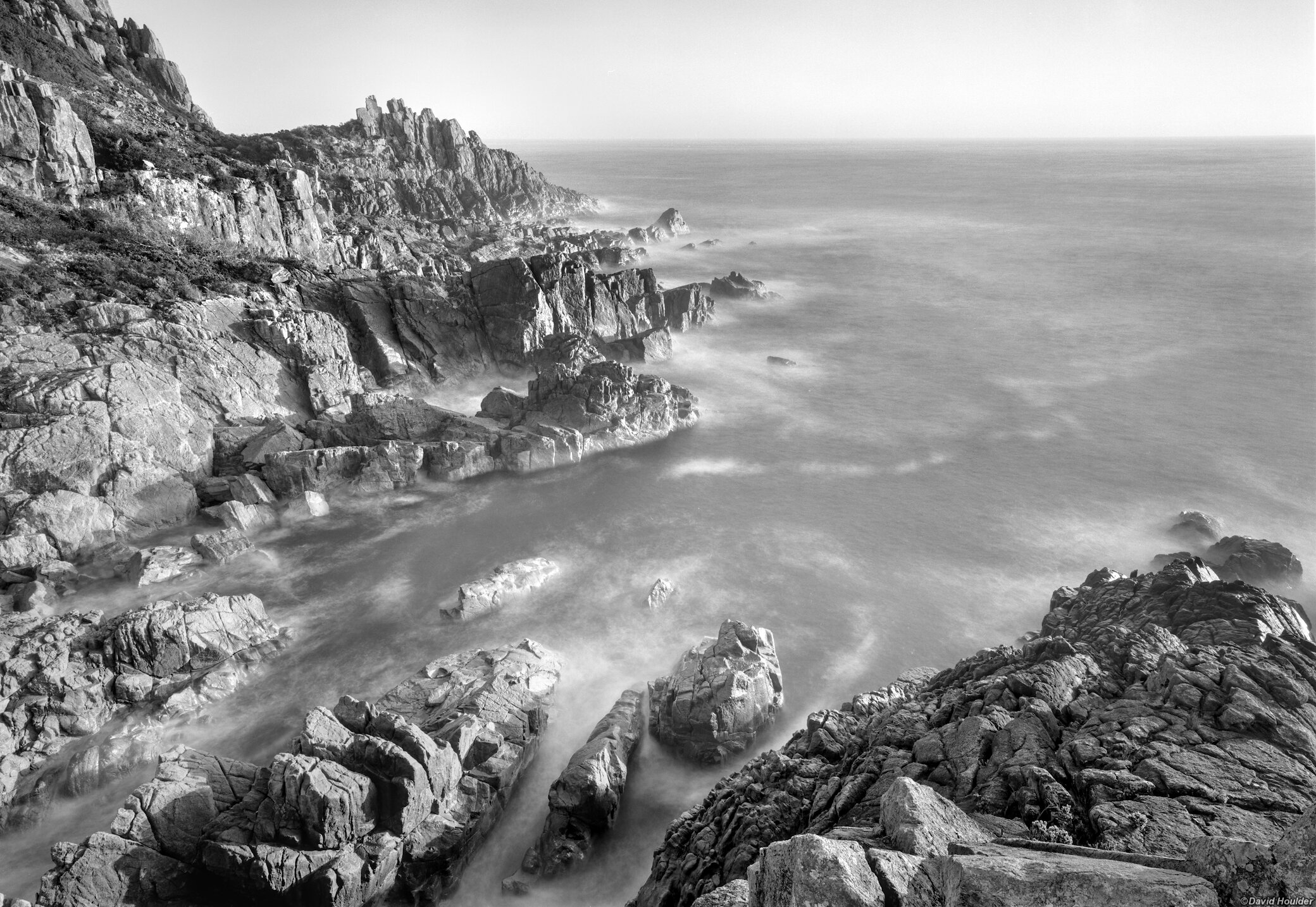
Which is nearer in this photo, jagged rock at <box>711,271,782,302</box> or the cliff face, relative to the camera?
the cliff face

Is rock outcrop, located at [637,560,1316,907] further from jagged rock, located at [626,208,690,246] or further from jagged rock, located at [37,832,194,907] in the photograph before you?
jagged rock, located at [626,208,690,246]

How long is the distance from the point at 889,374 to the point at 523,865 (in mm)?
43413

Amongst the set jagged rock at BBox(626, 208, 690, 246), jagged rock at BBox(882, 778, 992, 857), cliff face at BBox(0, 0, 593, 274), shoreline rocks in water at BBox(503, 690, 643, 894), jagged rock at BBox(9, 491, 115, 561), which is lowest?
shoreline rocks in water at BBox(503, 690, 643, 894)

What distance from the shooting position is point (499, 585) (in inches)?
1134

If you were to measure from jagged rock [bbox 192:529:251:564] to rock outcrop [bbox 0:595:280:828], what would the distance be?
5168mm

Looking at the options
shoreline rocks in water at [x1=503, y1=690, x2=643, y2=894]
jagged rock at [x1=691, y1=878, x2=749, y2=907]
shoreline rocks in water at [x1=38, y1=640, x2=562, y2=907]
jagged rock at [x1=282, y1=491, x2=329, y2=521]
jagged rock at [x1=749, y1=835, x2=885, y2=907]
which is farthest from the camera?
jagged rock at [x1=282, y1=491, x2=329, y2=521]

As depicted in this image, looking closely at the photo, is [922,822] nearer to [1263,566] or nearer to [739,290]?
[1263,566]

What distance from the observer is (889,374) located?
52.6 metres

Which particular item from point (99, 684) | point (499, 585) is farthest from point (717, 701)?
point (99, 684)

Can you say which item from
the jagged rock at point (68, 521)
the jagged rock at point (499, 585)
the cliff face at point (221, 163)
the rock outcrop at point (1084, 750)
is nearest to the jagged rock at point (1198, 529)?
the rock outcrop at point (1084, 750)

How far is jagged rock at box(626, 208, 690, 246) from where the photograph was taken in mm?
95438

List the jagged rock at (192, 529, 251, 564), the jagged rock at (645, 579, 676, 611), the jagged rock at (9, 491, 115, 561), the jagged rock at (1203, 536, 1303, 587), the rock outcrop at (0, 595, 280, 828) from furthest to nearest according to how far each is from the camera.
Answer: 1. the jagged rock at (192, 529, 251, 564)
2. the jagged rock at (645, 579, 676, 611)
3. the jagged rock at (1203, 536, 1303, 587)
4. the jagged rock at (9, 491, 115, 561)
5. the rock outcrop at (0, 595, 280, 828)

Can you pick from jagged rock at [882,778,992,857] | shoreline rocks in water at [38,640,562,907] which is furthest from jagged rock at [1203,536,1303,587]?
shoreline rocks in water at [38,640,562,907]

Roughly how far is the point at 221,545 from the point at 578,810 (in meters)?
19.9
